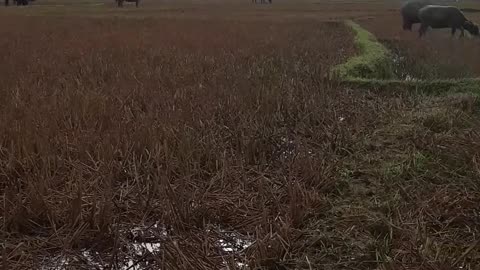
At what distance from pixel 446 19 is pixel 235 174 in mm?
11419

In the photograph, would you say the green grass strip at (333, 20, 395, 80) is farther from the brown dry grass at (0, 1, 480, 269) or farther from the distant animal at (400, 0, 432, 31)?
the distant animal at (400, 0, 432, 31)

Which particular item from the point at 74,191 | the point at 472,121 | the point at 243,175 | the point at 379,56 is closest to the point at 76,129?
the point at 74,191

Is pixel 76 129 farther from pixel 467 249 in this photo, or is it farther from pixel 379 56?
pixel 379 56

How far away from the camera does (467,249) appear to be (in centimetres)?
203

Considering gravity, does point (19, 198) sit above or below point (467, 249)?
above

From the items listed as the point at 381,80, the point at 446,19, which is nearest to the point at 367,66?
the point at 381,80

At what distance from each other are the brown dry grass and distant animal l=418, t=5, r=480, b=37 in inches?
322

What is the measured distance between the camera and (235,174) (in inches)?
111

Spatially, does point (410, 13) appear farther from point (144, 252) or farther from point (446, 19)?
point (144, 252)

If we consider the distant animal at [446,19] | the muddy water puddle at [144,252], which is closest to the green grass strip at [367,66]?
the muddy water puddle at [144,252]

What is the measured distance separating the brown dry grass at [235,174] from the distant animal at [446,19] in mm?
8179

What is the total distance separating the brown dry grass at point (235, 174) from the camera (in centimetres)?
209

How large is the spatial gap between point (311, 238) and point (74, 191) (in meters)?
1.19

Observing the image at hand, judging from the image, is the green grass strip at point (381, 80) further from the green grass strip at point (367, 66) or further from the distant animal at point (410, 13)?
the distant animal at point (410, 13)
